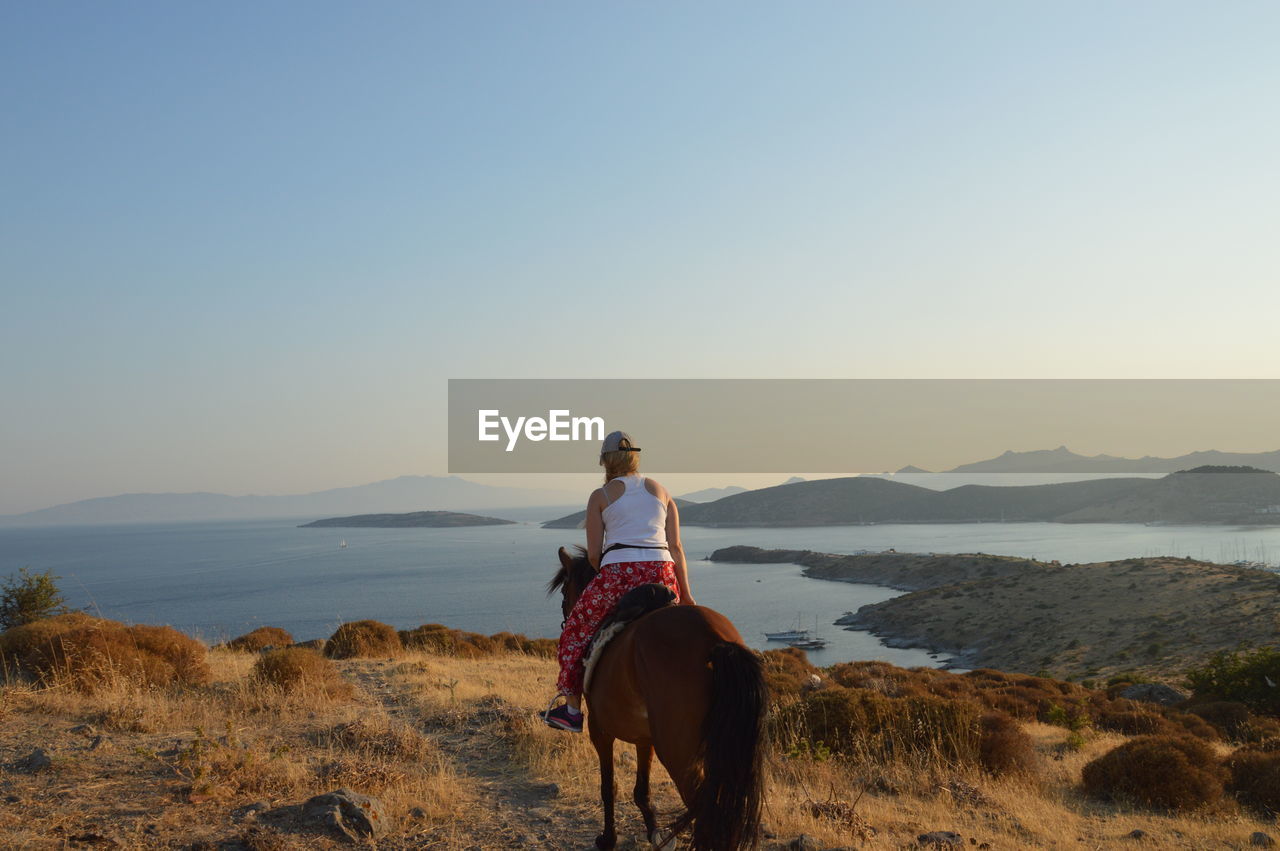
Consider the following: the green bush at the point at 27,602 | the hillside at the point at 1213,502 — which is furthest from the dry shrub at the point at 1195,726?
the hillside at the point at 1213,502

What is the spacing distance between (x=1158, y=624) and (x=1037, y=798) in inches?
2027

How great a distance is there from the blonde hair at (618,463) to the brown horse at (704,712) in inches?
47.5

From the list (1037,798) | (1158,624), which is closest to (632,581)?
(1037,798)

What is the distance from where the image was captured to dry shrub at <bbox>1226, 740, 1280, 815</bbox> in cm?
808

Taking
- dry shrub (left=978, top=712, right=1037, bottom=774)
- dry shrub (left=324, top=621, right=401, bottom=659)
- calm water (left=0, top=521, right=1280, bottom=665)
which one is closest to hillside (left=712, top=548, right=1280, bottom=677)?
calm water (left=0, top=521, right=1280, bottom=665)

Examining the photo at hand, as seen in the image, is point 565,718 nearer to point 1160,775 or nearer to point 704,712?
point 704,712

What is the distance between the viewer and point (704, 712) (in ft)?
12.6

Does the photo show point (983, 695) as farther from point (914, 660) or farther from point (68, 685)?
point (914, 660)

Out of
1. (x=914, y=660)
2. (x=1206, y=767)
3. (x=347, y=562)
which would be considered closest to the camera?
(x=1206, y=767)

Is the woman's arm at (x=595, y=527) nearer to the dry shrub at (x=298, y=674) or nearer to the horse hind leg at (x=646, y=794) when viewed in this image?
the horse hind leg at (x=646, y=794)

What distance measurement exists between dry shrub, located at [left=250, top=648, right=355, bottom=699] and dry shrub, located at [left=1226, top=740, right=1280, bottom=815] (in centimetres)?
1045

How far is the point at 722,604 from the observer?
84.2 m

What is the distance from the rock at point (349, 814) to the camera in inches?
193

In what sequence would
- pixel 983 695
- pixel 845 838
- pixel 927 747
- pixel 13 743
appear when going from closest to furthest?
pixel 845 838
pixel 13 743
pixel 927 747
pixel 983 695
